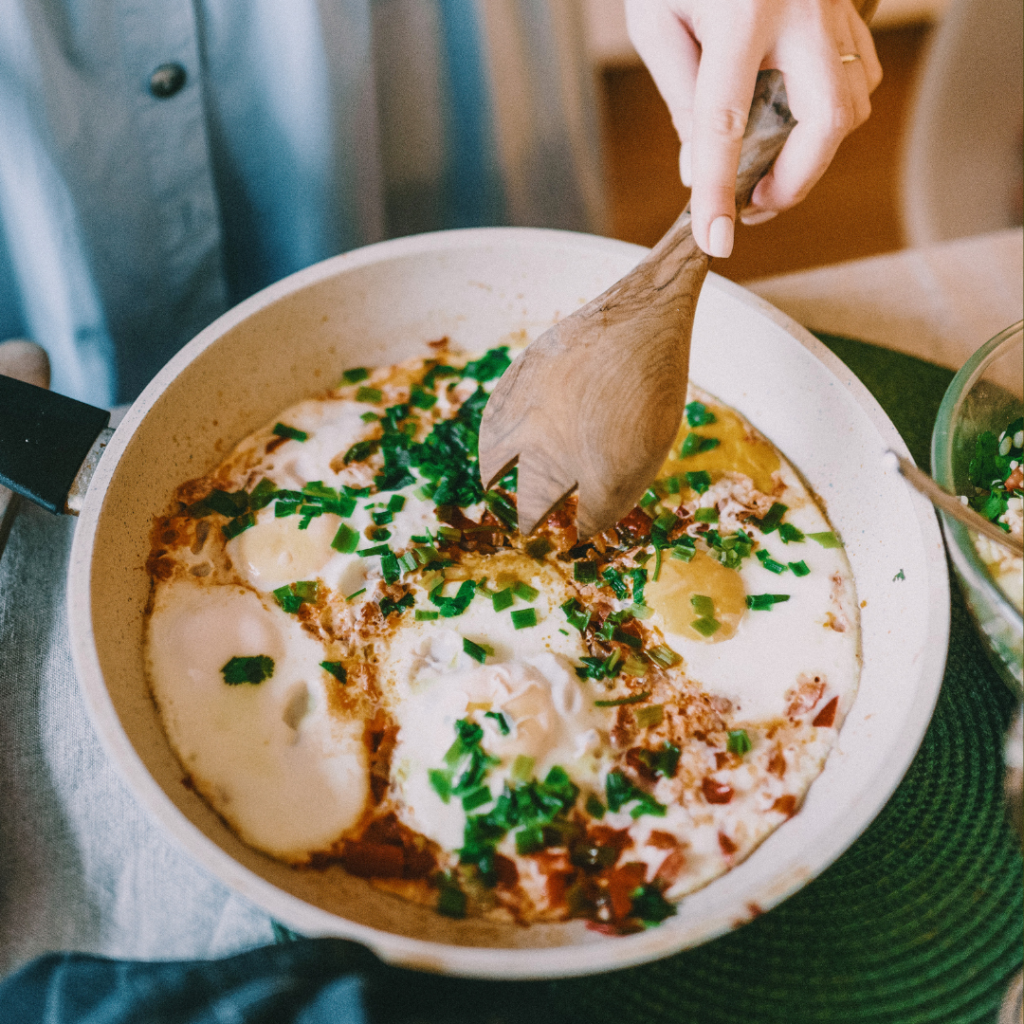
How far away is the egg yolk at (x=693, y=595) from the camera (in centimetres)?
114

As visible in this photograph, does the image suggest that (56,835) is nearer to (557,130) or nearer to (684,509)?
Answer: (684,509)

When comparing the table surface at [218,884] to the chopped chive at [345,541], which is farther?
the chopped chive at [345,541]

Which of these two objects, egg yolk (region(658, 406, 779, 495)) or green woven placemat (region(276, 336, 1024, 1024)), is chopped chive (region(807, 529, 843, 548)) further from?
green woven placemat (region(276, 336, 1024, 1024))

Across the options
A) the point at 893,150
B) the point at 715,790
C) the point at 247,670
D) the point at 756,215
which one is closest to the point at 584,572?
the point at 715,790

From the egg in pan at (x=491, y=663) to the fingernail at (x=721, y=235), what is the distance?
36 centimetres

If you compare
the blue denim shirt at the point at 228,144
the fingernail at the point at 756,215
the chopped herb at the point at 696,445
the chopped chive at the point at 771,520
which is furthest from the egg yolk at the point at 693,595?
the blue denim shirt at the point at 228,144

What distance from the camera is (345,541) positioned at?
1.20 meters

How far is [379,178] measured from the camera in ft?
5.31

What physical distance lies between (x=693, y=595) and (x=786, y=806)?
0.29 metres

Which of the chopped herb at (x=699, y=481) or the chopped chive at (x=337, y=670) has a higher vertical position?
the chopped herb at (x=699, y=481)

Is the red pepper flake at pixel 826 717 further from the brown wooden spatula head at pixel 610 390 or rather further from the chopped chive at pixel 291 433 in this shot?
the chopped chive at pixel 291 433

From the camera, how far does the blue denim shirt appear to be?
49.8 inches

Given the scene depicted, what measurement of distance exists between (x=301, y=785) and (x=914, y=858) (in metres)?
0.74

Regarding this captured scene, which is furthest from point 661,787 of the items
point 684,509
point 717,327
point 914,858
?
point 717,327
